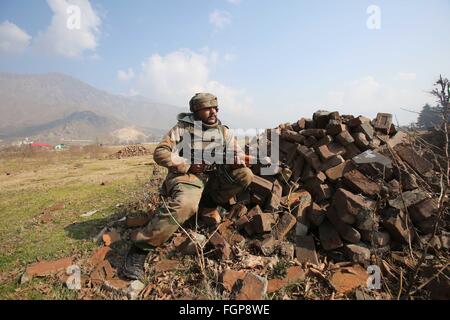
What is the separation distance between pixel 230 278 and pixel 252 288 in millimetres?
267

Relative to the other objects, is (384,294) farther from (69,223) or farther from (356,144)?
(69,223)

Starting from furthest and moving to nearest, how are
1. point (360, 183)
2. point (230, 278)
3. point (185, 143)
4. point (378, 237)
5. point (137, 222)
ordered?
point (137, 222)
point (185, 143)
point (360, 183)
point (378, 237)
point (230, 278)

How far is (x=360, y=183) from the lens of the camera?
3.72m

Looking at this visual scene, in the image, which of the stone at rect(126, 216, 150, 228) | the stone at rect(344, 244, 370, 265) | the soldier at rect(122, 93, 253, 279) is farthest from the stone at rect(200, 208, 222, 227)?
the stone at rect(344, 244, 370, 265)

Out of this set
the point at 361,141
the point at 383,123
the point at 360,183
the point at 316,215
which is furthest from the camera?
the point at 383,123

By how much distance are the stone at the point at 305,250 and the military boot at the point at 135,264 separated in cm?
172

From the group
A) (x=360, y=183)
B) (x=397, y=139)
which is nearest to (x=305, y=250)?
(x=360, y=183)

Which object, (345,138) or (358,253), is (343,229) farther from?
(345,138)

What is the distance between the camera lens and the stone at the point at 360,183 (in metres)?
3.62

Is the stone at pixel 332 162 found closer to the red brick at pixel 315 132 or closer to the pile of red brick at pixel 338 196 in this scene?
the pile of red brick at pixel 338 196

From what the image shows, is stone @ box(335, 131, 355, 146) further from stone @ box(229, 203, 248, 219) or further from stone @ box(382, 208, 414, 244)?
stone @ box(229, 203, 248, 219)

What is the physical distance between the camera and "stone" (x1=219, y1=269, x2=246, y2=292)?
9.12 feet
